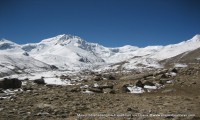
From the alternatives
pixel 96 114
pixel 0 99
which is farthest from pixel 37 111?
pixel 0 99

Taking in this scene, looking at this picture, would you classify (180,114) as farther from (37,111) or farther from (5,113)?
(5,113)

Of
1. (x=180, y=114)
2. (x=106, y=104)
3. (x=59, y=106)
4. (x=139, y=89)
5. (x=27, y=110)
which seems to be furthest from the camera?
(x=139, y=89)

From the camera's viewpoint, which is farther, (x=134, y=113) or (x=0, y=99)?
(x=0, y=99)

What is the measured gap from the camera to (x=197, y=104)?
22.3 m

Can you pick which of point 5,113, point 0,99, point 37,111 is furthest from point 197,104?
point 0,99

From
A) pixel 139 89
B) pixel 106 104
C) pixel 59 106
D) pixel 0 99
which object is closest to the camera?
pixel 59 106

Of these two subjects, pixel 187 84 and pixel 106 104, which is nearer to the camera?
pixel 106 104

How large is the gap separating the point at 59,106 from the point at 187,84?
2044cm

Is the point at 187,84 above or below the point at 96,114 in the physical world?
above

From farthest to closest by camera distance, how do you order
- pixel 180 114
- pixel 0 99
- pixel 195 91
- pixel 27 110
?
pixel 195 91 → pixel 0 99 → pixel 27 110 → pixel 180 114

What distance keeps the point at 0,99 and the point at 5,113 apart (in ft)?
23.7

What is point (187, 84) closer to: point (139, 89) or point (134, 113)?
point (139, 89)

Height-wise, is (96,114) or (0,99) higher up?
(0,99)

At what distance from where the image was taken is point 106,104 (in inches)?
905
